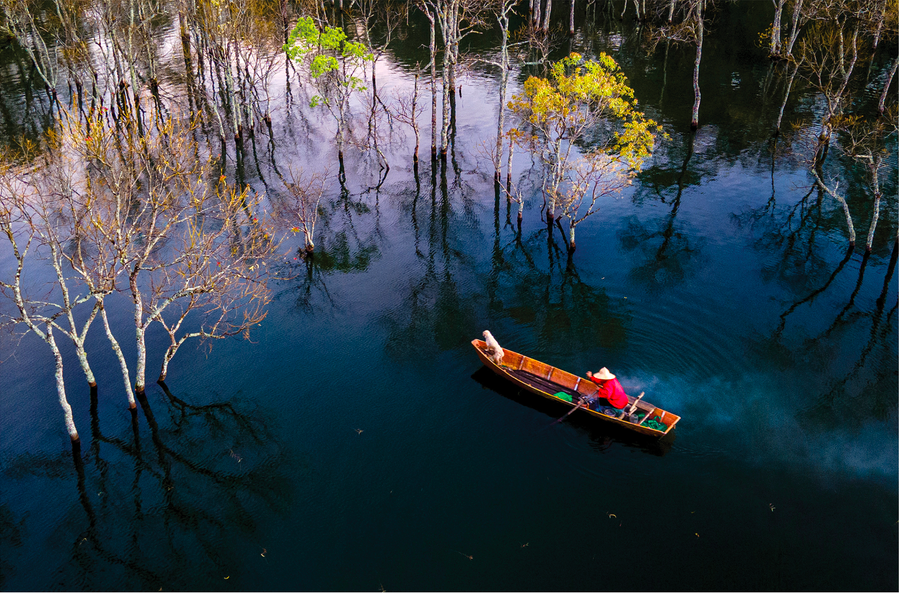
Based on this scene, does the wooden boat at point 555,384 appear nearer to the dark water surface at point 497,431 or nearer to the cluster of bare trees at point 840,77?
the dark water surface at point 497,431

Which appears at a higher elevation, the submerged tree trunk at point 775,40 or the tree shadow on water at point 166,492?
the submerged tree trunk at point 775,40

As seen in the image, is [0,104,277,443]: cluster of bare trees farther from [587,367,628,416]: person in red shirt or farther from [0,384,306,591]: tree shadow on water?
[587,367,628,416]: person in red shirt

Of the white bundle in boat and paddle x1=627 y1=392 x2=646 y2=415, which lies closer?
paddle x1=627 y1=392 x2=646 y2=415

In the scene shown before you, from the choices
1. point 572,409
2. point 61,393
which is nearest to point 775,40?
point 572,409

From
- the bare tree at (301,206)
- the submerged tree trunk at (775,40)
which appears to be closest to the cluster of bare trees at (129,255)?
the bare tree at (301,206)

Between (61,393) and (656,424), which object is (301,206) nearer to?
(61,393)

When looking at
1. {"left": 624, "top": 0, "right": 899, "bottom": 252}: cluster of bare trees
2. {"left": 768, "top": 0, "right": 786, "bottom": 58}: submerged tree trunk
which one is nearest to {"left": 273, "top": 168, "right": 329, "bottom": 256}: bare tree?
{"left": 624, "top": 0, "right": 899, "bottom": 252}: cluster of bare trees
